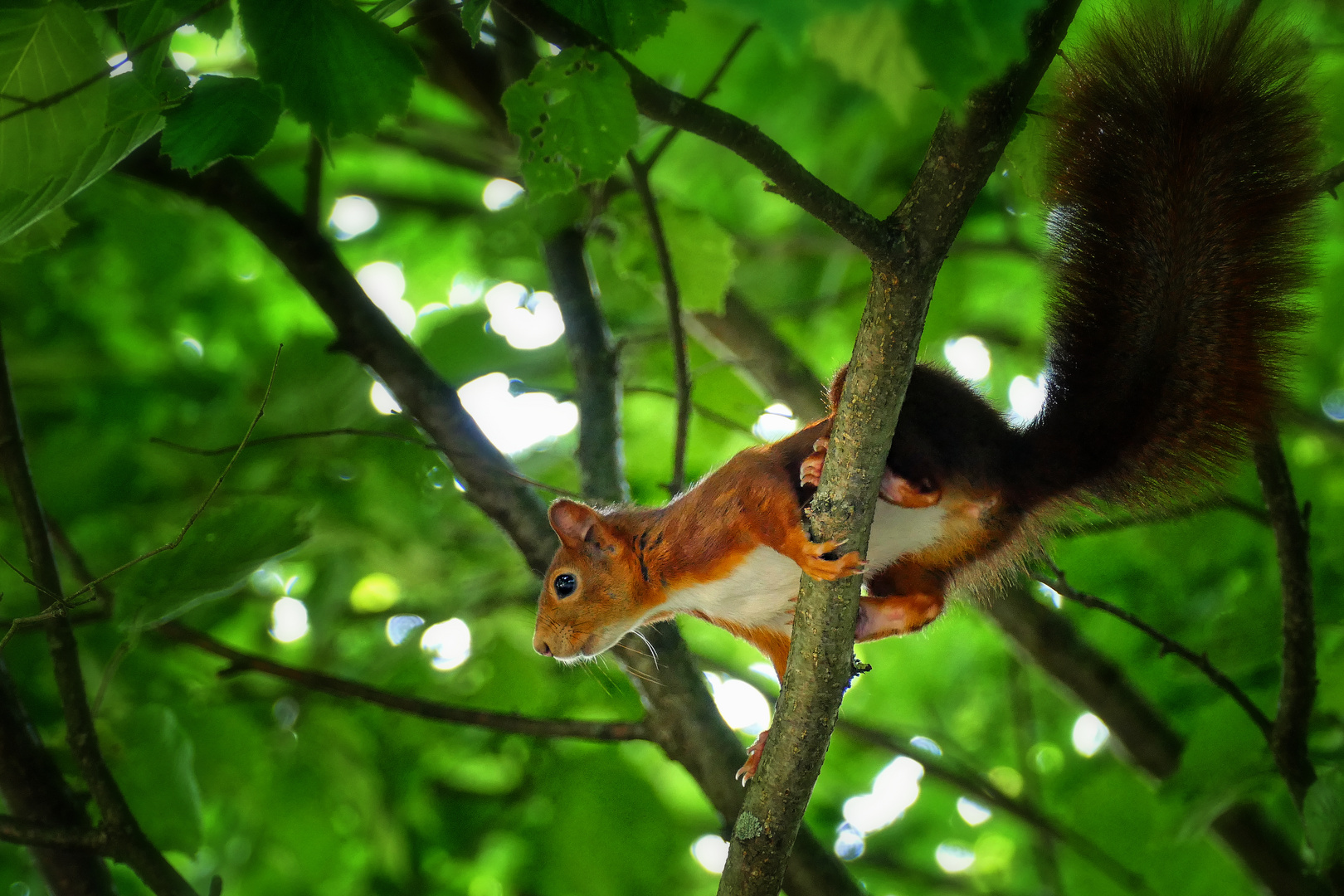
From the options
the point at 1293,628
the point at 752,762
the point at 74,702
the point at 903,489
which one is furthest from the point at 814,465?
the point at 74,702

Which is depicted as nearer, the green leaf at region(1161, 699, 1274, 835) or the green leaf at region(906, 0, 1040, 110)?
the green leaf at region(906, 0, 1040, 110)

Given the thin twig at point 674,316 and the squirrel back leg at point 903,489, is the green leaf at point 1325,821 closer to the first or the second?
the squirrel back leg at point 903,489


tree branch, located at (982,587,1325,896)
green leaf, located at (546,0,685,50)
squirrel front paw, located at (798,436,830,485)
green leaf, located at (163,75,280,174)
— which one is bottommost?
green leaf, located at (163,75,280,174)

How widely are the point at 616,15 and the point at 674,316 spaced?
997 mm

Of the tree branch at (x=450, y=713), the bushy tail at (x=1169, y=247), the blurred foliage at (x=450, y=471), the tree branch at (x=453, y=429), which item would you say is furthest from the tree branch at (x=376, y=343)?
the bushy tail at (x=1169, y=247)

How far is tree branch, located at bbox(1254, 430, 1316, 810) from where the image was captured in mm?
2119

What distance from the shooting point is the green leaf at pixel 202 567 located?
169cm

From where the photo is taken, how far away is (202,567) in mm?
1737

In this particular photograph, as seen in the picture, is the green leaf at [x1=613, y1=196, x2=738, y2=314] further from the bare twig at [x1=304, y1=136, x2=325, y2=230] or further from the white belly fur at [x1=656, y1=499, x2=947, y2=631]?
the bare twig at [x1=304, y1=136, x2=325, y2=230]

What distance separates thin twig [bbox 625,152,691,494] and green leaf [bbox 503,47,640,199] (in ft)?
1.69

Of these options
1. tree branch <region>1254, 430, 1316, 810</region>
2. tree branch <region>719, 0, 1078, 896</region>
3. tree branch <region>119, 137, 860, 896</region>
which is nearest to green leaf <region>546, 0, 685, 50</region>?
tree branch <region>719, 0, 1078, 896</region>

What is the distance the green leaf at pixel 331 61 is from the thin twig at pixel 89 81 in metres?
0.07

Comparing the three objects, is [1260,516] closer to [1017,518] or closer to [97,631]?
[1017,518]

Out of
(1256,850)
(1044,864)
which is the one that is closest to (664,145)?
(1256,850)
